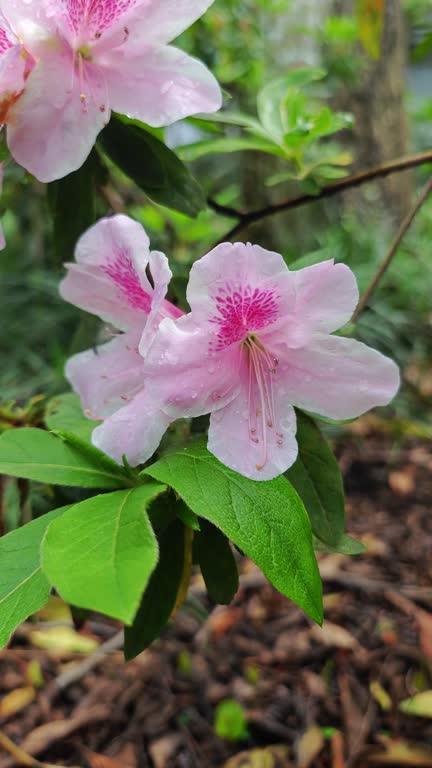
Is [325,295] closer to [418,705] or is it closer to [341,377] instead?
[341,377]

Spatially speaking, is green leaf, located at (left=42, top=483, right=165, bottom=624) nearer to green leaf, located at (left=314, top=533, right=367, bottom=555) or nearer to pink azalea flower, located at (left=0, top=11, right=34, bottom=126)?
green leaf, located at (left=314, top=533, right=367, bottom=555)

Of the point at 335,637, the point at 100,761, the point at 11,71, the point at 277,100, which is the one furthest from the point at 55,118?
the point at 335,637

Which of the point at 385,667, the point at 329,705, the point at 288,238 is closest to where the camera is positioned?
the point at 329,705

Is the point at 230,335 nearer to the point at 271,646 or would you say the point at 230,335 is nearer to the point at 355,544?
the point at 355,544

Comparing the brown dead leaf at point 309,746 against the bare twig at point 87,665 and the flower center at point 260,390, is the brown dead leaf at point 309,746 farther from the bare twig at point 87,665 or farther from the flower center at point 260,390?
the flower center at point 260,390

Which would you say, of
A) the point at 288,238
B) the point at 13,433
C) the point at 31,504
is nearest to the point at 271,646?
the point at 31,504

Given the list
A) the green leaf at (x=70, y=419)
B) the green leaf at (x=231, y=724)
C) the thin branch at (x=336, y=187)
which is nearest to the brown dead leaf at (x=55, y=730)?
the green leaf at (x=231, y=724)
